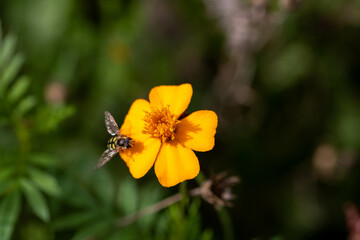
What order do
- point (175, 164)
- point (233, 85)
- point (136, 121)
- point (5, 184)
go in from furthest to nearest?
point (233, 85) → point (5, 184) → point (136, 121) → point (175, 164)

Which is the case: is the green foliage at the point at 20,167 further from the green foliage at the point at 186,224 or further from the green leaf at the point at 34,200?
the green foliage at the point at 186,224

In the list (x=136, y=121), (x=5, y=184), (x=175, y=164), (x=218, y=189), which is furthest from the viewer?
(x=5, y=184)

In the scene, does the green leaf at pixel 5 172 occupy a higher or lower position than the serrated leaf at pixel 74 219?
higher

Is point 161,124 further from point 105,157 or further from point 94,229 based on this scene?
point 94,229

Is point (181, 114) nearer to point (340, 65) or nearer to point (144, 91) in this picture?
point (144, 91)

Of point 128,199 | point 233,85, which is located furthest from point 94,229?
point 233,85

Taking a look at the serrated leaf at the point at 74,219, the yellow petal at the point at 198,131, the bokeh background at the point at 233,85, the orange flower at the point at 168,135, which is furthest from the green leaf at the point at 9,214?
the yellow petal at the point at 198,131
